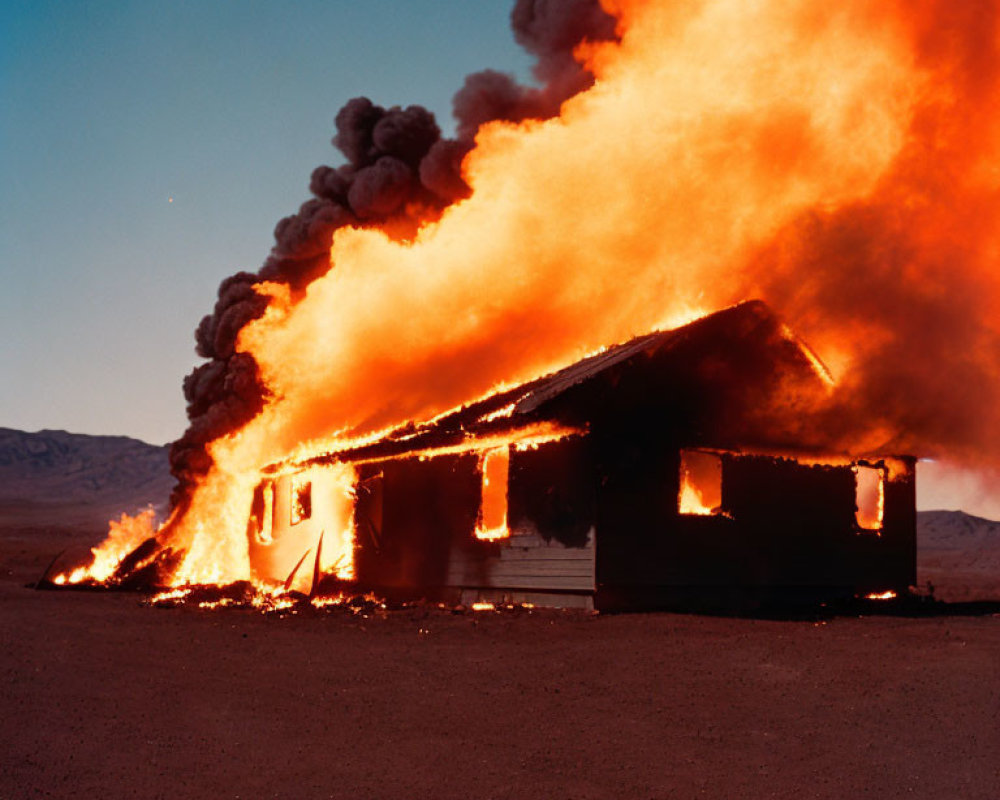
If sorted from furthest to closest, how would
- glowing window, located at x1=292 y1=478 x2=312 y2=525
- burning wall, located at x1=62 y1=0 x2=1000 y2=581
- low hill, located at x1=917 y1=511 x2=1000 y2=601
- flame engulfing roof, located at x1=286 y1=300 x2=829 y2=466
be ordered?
low hill, located at x1=917 y1=511 x2=1000 y2=601 → glowing window, located at x1=292 y1=478 x2=312 y2=525 → burning wall, located at x1=62 y1=0 x2=1000 y2=581 → flame engulfing roof, located at x1=286 y1=300 x2=829 y2=466

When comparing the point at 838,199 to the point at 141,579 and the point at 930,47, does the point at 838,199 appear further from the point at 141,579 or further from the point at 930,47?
the point at 141,579

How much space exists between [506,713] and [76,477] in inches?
5243

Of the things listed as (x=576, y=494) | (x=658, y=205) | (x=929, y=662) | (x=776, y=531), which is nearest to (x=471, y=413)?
(x=576, y=494)

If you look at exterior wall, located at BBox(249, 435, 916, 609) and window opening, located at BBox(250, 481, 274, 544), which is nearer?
exterior wall, located at BBox(249, 435, 916, 609)

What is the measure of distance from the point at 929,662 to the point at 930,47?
1398 centimetres

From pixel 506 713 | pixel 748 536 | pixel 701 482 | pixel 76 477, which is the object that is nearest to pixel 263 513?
pixel 701 482

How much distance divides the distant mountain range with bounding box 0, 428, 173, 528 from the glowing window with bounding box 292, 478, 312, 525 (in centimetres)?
7130

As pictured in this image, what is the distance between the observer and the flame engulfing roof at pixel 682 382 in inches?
595

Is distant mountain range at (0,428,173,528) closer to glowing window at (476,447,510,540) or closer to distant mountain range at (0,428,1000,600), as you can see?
distant mountain range at (0,428,1000,600)

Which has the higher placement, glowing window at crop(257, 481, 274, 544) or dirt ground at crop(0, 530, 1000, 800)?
glowing window at crop(257, 481, 274, 544)

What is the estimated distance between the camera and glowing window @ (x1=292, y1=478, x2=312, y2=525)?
22703 millimetres

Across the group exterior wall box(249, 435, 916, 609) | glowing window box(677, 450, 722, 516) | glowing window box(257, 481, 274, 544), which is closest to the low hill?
glowing window box(677, 450, 722, 516)

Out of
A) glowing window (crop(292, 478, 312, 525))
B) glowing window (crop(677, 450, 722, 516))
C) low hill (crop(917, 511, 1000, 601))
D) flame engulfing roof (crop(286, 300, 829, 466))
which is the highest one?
flame engulfing roof (crop(286, 300, 829, 466))

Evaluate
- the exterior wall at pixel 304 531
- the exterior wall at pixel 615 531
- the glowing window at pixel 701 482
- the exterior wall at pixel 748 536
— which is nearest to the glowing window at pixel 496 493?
the exterior wall at pixel 615 531
